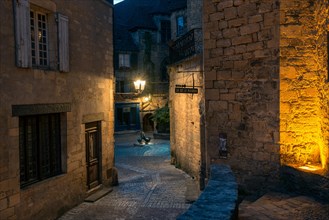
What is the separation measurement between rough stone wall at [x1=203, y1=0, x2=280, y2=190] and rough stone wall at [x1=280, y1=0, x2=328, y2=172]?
0.50 ft

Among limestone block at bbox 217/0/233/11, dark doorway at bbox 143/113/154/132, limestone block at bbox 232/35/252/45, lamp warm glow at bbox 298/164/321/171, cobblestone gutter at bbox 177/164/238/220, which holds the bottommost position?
dark doorway at bbox 143/113/154/132

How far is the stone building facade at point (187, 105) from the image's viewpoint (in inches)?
400

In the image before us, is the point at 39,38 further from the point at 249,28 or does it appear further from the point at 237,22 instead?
the point at 249,28

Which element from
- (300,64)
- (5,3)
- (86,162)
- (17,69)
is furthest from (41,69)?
(300,64)

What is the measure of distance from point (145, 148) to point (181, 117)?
6937 mm

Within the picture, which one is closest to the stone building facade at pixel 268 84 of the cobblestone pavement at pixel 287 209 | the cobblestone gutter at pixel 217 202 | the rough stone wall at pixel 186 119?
the cobblestone pavement at pixel 287 209

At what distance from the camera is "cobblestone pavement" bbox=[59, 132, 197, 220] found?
7.93 m

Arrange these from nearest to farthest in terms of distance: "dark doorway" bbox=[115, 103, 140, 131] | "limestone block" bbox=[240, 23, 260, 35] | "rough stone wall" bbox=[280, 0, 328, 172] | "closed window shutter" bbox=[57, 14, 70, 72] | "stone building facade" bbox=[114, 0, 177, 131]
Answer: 1. "rough stone wall" bbox=[280, 0, 328, 172]
2. "limestone block" bbox=[240, 23, 260, 35]
3. "closed window shutter" bbox=[57, 14, 70, 72]
4. "dark doorway" bbox=[115, 103, 140, 131]
5. "stone building facade" bbox=[114, 0, 177, 131]

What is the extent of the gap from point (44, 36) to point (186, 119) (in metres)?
6.03

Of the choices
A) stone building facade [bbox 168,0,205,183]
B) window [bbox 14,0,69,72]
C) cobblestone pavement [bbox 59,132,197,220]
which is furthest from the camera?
stone building facade [bbox 168,0,205,183]

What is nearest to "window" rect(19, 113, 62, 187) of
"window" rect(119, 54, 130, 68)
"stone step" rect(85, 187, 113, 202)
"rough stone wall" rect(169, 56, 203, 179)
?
"stone step" rect(85, 187, 113, 202)

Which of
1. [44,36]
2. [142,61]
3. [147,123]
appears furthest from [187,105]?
[142,61]

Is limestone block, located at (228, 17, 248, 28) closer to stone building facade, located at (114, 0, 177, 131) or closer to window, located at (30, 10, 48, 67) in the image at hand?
window, located at (30, 10, 48, 67)

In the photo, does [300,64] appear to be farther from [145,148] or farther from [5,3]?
[145,148]
